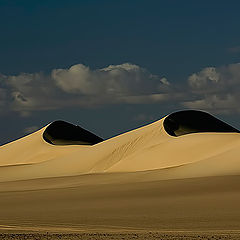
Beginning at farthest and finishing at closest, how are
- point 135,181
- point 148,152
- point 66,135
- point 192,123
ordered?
point 66,135, point 192,123, point 148,152, point 135,181

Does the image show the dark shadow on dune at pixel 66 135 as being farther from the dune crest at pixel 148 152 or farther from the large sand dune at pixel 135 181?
the large sand dune at pixel 135 181

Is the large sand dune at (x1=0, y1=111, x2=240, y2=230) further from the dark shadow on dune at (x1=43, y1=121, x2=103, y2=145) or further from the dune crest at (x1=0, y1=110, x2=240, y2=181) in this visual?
the dark shadow on dune at (x1=43, y1=121, x2=103, y2=145)

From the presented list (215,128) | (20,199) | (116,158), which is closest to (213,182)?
(20,199)

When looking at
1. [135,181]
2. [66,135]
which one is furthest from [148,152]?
[66,135]

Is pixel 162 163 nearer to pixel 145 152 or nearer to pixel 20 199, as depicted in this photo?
pixel 145 152

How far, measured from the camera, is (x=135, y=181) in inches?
1850

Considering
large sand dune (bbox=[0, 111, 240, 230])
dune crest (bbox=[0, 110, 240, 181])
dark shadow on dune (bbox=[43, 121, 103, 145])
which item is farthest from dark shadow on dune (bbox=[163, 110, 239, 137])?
dark shadow on dune (bbox=[43, 121, 103, 145])

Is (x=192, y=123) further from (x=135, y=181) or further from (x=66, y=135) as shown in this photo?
(x=135, y=181)

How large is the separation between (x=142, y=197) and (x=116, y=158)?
34219 millimetres

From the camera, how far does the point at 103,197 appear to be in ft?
120

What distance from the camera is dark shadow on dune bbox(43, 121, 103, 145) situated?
97.7 m

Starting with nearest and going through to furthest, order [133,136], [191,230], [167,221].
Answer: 1. [191,230]
2. [167,221]
3. [133,136]

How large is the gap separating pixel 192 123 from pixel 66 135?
81.6 feet

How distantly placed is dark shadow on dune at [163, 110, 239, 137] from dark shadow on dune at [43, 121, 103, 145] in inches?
845
